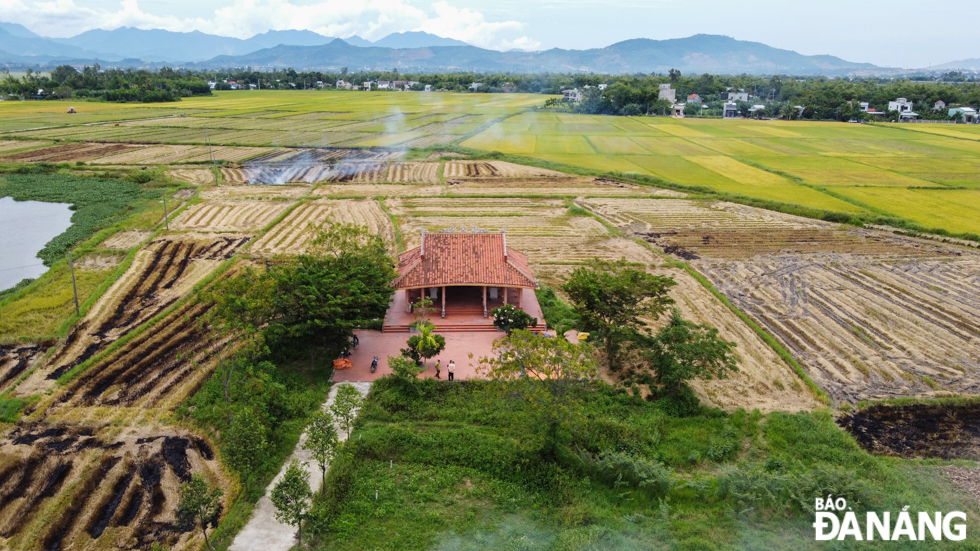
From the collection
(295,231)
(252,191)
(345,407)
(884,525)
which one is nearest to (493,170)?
(252,191)

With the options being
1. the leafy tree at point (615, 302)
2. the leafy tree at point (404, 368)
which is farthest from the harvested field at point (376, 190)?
the leafy tree at point (404, 368)

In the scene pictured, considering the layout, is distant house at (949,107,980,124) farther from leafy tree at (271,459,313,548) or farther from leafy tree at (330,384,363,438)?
leafy tree at (271,459,313,548)

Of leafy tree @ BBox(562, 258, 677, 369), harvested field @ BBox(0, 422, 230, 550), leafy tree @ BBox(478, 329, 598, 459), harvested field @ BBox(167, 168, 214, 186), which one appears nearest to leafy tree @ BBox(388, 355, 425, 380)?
leafy tree @ BBox(478, 329, 598, 459)

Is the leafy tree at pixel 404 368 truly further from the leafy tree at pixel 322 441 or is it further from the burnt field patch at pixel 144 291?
the burnt field patch at pixel 144 291

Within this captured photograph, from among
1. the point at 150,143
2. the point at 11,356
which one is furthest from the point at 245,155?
the point at 11,356

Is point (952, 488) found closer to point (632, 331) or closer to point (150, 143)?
point (632, 331)

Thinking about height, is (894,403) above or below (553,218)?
below
